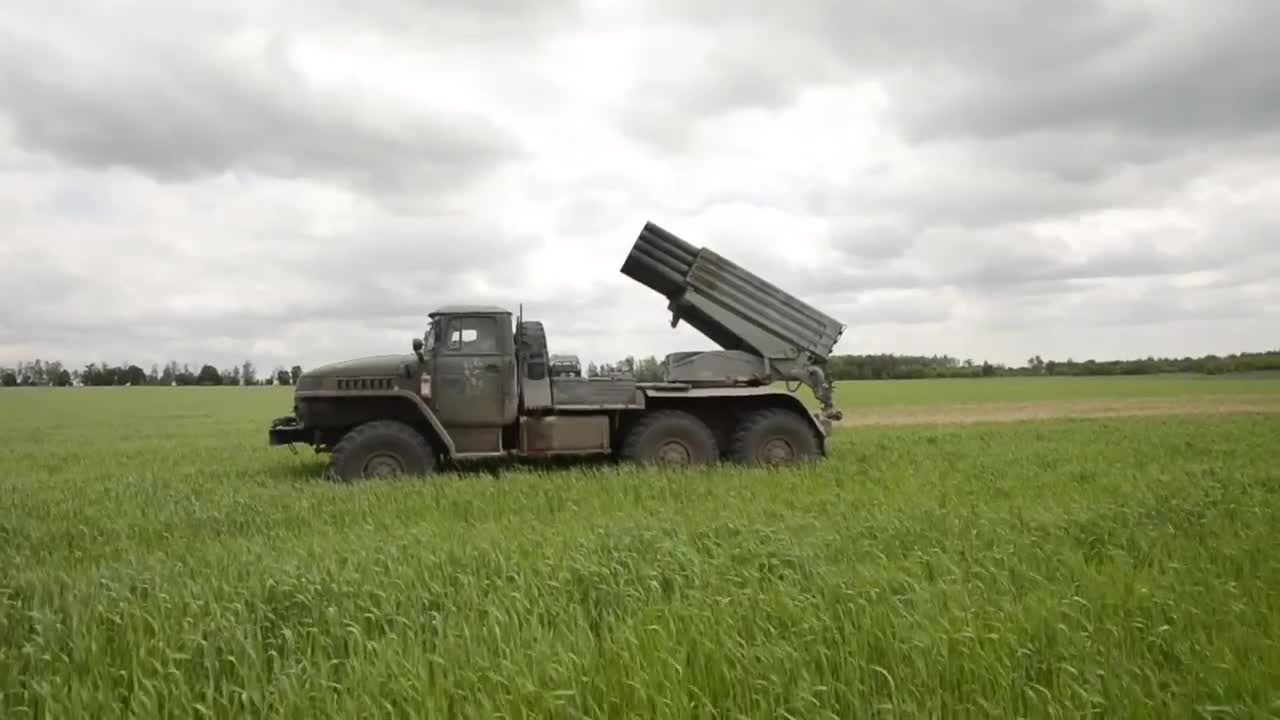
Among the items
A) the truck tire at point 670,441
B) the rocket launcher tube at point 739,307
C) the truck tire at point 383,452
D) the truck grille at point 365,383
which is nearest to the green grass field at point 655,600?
the truck tire at point 383,452

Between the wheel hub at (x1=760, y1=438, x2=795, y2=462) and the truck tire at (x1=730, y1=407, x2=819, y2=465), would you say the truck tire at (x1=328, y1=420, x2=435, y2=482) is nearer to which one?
the truck tire at (x1=730, y1=407, x2=819, y2=465)

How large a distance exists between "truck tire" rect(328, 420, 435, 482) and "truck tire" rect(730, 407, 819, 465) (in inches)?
181

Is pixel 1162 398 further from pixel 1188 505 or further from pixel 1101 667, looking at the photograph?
pixel 1101 667

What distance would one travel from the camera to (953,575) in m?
5.45

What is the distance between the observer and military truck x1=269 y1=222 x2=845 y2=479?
A: 1170 centimetres

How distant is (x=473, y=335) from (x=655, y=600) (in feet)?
24.4

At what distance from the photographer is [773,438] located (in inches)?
490

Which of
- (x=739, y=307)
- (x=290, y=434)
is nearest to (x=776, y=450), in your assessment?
(x=739, y=307)

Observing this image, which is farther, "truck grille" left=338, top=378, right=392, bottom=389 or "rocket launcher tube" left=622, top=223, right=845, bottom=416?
"rocket launcher tube" left=622, top=223, right=845, bottom=416

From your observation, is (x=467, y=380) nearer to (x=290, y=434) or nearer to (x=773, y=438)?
(x=290, y=434)

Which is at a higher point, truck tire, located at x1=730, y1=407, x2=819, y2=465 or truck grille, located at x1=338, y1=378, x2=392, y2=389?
truck grille, located at x1=338, y1=378, x2=392, y2=389

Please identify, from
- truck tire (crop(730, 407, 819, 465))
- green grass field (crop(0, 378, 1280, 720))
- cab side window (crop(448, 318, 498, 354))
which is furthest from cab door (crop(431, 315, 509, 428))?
truck tire (crop(730, 407, 819, 465))

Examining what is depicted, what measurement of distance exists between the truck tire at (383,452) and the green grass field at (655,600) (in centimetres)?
96

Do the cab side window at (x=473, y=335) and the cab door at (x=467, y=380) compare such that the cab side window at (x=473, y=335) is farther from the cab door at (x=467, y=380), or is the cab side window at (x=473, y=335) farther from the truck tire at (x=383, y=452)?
the truck tire at (x=383, y=452)
